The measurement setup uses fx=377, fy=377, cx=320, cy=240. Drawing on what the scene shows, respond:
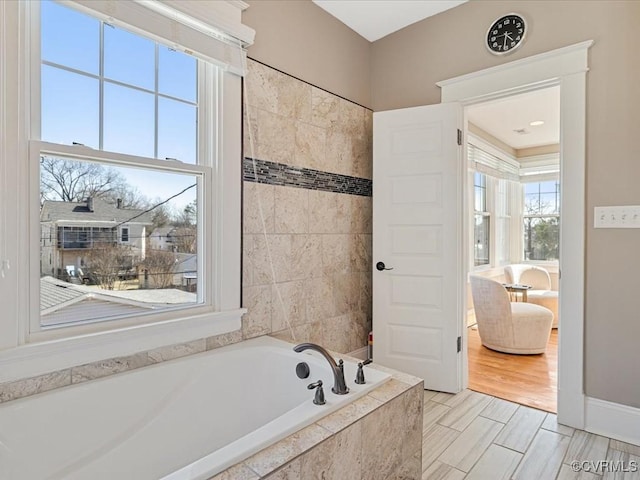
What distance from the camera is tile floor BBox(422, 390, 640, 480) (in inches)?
71.2

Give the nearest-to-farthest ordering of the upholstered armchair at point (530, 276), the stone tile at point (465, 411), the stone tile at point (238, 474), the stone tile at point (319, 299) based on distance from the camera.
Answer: the stone tile at point (238, 474)
the stone tile at point (465, 411)
the stone tile at point (319, 299)
the upholstered armchair at point (530, 276)

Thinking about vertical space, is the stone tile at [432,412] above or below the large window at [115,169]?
below

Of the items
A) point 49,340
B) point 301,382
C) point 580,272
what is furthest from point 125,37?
point 580,272

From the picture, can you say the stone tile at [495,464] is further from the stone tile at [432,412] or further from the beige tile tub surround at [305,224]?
the beige tile tub surround at [305,224]

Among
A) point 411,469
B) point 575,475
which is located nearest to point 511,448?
point 575,475

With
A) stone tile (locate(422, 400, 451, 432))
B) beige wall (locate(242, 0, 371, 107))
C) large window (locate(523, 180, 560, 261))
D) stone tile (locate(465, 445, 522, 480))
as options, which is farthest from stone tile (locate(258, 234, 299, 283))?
large window (locate(523, 180, 560, 261))

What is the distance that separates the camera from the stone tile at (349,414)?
1.27m

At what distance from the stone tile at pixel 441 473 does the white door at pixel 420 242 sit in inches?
34.8

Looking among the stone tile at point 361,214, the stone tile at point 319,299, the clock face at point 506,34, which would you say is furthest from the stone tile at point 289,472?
the clock face at point 506,34

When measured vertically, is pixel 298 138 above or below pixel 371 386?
above

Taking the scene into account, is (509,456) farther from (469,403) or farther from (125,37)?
(125,37)

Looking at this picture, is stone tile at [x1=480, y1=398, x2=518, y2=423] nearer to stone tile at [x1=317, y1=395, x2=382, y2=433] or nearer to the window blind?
stone tile at [x1=317, y1=395, x2=382, y2=433]

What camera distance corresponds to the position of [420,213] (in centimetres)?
277

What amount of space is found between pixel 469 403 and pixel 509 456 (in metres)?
0.58
